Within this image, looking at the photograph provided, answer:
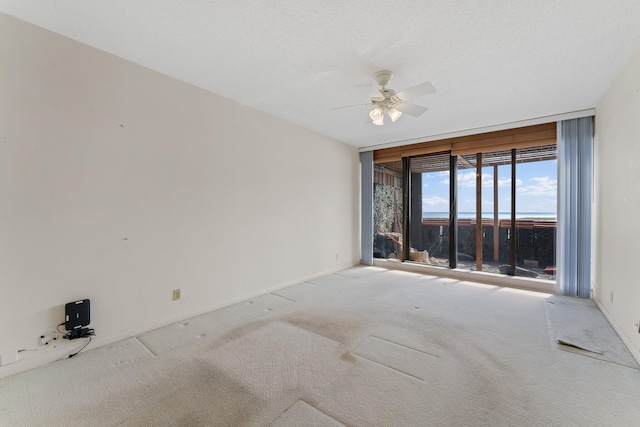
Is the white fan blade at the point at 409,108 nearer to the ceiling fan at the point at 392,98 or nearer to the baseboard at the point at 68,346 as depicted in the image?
the ceiling fan at the point at 392,98

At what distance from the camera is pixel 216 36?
2.21 metres

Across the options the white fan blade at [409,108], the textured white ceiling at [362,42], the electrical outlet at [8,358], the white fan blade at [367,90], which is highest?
the textured white ceiling at [362,42]

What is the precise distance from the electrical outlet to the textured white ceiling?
247 cm

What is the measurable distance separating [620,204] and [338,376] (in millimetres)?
3234

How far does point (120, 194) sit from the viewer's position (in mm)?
2584

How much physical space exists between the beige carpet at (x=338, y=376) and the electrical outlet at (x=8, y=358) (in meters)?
0.14

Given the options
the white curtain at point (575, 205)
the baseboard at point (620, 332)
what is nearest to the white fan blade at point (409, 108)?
the white curtain at point (575, 205)

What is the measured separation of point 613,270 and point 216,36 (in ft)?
14.8

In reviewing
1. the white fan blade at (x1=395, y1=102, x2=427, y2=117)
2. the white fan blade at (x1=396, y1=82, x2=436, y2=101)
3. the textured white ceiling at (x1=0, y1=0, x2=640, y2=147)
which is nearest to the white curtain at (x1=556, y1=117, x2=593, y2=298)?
the textured white ceiling at (x1=0, y1=0, x2=640, y2=147)

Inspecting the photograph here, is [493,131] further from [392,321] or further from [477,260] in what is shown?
[392,321]

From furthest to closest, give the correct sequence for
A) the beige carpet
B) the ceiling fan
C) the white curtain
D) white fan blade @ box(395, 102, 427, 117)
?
the white curtain → white fan blade @ box(395, 102, 427, 117) → the ceiling fan → the beige carpet

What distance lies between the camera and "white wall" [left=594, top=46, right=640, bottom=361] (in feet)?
7.86

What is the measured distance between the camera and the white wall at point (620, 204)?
7.86 ft

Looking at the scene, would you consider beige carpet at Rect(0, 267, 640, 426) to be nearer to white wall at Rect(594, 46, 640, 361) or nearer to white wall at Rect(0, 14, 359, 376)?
white wall at Rect(594, 46, 640, 361)
